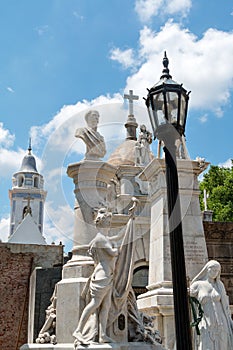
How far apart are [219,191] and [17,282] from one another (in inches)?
539

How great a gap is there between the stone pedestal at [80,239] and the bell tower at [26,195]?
189 ft

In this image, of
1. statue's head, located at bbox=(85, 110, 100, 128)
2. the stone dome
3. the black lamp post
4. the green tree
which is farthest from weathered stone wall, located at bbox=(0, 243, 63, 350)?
the stone dome

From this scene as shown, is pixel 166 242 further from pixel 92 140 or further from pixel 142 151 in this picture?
pixel 142 151

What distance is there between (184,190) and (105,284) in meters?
4.82

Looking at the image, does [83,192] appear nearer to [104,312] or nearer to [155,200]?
[104,312]

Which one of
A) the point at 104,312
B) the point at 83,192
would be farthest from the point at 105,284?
the point at 83,192

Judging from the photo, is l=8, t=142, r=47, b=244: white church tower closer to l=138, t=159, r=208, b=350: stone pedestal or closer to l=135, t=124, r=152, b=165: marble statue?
l=135, t=124, r=152, b=165: marble statue

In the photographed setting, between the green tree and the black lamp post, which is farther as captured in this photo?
the green tree

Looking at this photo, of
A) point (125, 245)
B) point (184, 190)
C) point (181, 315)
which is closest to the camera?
point (181, 315)

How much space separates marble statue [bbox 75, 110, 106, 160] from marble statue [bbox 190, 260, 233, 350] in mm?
2689

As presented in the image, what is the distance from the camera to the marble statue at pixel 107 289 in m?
6.05

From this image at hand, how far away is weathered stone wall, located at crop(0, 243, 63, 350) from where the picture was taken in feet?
47.3

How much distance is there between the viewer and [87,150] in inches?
297

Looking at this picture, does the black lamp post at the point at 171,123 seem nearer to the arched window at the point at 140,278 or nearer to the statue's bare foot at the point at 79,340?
the statue's bare foot at the point at 79,340
